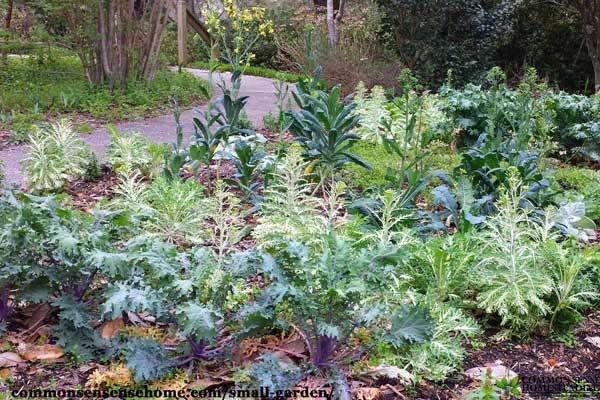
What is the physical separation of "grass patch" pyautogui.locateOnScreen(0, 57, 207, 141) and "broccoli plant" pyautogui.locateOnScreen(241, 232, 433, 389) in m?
4.33

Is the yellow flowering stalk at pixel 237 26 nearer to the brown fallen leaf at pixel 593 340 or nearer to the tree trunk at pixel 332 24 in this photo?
the brown fallen leaf at pixel 593 340

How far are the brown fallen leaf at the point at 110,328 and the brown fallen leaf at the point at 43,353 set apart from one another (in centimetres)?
18

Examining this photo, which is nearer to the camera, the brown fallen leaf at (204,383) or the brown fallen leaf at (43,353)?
the brown fallen leaf at (204,383)

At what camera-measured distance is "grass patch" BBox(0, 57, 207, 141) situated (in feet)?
24.3

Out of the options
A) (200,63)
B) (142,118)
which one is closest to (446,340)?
(142,118)

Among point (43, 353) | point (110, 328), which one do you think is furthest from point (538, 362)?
point (43, 353)

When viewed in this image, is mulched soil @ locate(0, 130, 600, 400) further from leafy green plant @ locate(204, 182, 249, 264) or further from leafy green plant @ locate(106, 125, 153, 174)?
leafy green plant @ locate(106, 125, 153, 174)

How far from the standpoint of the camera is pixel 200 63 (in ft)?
51.6

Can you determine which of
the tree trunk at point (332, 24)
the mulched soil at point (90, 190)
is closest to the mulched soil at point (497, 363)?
the mulched soil at point (90, 190)

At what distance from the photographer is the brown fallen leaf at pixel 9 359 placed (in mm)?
2359

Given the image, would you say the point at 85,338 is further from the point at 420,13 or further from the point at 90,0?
the point at 420,13

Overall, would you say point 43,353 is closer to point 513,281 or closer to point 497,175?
point 513,281

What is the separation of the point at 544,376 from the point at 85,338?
Result: 6.37 feet

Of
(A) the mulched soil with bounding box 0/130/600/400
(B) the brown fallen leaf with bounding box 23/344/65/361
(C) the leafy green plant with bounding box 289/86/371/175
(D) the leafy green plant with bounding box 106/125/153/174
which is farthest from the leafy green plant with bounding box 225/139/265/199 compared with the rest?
(B) the brown fallen leaf with bounding box 23/344/65/361
